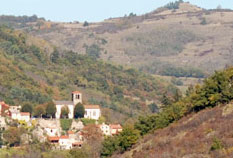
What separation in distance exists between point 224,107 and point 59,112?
185ft

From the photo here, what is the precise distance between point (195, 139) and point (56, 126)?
58.8m

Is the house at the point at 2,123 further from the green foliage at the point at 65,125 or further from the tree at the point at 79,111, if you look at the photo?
the tree at the point at 79,111

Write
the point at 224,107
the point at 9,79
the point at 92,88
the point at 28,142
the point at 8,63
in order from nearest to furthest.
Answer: the point at 224,107 < the point at 28,142 < the point at 9,79 < the point at 8,63 < the point at 92,88

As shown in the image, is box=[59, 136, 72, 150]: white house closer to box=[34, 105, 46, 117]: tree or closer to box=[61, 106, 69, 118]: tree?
box=[34, 105, 46, 117]: tree

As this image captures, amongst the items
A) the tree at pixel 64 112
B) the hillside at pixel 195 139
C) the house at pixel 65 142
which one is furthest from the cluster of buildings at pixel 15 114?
the hillside at pixel 195 139

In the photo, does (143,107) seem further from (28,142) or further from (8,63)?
(28,142)

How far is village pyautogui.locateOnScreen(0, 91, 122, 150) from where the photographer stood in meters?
110

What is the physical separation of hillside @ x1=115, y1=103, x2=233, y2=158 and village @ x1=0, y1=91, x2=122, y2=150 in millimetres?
39940

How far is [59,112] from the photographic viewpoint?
394 ft

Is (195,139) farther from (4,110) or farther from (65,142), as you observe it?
(4,110)

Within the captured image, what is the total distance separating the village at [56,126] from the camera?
11019cm

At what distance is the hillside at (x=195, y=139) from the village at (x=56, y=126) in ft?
131

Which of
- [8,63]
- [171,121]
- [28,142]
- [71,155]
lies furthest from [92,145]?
[8,63]

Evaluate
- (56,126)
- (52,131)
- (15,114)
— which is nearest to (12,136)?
(15,114)
